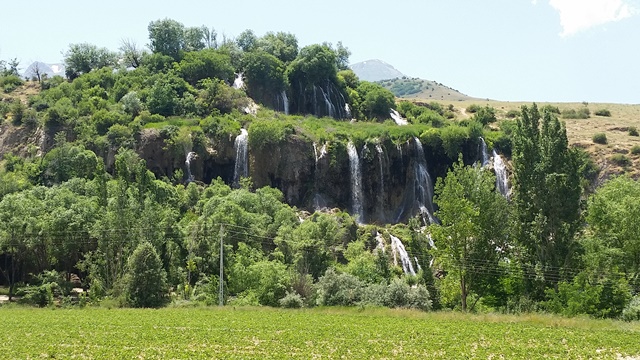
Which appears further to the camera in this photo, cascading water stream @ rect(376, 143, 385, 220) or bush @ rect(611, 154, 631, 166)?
bush @ rect(611, 154, 631, 166)

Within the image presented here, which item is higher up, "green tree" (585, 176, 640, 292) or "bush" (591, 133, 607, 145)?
"bush" (591, 133, 607, 145)

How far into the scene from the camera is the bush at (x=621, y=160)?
8719cm

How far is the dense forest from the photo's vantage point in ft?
152

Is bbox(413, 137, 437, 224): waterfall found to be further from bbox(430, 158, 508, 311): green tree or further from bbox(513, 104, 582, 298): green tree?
bbox(513, 104, 582, 298): green tree

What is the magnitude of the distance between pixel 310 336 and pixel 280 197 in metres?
46.8

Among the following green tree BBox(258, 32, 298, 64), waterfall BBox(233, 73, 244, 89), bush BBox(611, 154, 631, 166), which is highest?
green tree BBox(258, 32, 298, 64)

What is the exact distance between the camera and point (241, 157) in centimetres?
8088

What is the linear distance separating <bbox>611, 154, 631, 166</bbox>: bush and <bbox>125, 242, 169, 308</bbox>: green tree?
69690mm

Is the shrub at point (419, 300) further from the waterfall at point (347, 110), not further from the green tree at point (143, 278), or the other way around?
the waterfall at point (347, 110)

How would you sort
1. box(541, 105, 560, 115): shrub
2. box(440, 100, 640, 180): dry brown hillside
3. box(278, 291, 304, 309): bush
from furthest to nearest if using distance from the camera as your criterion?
box(440, 100, 640, 180): dry brown hillside → box(541, 105, 560, 115): shrub → box(278, 291, 304, 309): bush

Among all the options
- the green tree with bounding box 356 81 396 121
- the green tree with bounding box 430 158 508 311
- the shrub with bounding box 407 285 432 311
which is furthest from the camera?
the green tree with bounding box 356 81 396 121

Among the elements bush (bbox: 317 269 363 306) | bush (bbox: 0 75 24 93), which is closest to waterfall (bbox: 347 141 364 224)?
bush (bbox: 317 269 363 306)

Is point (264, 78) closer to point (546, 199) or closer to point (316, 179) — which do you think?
point (316, 179)

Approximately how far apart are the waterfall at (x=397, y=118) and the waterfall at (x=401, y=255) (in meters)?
43.0
